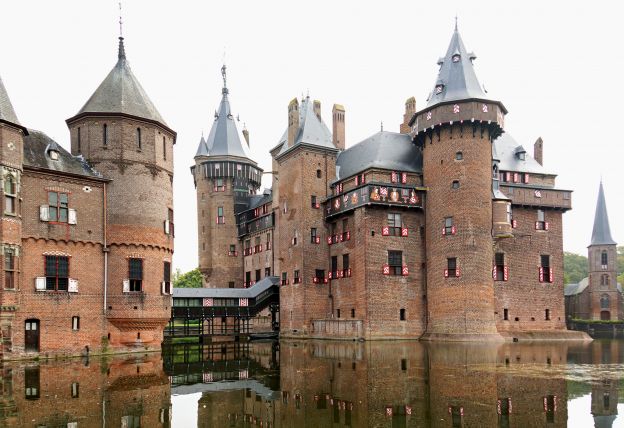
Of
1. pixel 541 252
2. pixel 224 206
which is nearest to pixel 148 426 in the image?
pixel 541 252

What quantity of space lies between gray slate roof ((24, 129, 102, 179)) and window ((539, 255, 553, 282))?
3294 cm

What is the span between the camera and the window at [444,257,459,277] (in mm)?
42156

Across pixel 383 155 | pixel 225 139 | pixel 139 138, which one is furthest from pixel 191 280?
pixel 139 138

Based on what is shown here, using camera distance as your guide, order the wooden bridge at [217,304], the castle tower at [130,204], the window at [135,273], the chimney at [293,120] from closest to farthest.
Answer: the castle tower at [130,204]
the window at [135,273]
the wooden bridge at [217,304]
the chimney at [293,120]

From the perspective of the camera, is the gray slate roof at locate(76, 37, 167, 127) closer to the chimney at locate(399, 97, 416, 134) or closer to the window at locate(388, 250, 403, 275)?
the window at locate(388, 250, 403, 275)

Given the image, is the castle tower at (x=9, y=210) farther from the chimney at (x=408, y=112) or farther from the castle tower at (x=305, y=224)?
the chimney at (x=408, y=112)

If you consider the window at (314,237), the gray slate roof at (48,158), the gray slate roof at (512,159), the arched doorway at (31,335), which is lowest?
the arched doorway at (31,335)

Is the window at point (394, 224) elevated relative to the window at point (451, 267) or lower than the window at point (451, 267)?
elevated

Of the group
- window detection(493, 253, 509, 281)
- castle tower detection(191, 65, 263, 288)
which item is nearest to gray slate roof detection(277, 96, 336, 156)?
castle tower detection(191, 65, 263, 288)

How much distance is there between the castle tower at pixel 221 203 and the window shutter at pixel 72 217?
34706 millimetres

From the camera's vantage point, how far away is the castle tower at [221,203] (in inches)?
2502

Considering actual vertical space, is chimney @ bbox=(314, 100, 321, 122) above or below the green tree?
above

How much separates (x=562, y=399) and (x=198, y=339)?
99.5 ft

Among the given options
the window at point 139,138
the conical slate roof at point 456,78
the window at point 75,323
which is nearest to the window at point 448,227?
the conical slate roof at point 456,78
